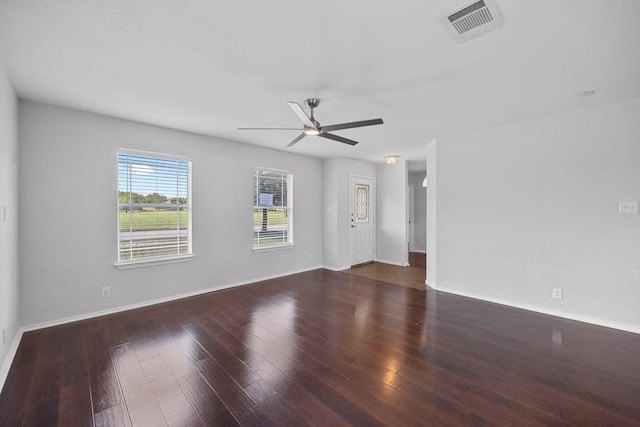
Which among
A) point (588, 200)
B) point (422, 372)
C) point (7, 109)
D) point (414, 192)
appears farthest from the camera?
point (414, 192)

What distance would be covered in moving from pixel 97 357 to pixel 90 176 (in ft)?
7.01

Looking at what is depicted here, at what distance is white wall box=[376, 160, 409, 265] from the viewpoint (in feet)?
21.4

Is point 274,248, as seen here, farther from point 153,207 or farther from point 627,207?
point 627,207

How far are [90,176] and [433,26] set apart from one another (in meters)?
3.99

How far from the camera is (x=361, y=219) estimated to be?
676 cm

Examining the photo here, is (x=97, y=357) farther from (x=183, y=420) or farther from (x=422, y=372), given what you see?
(x=422, y=372)

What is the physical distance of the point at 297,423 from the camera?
1728mm

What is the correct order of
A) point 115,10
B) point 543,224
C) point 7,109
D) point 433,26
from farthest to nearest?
point 543,224 → point 7,109 → point 433,26 → point 115,10

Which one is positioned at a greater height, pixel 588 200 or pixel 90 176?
pixel 90 176

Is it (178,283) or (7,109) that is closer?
(7,109)

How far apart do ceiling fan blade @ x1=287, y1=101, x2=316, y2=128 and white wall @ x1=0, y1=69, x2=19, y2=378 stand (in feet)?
7.86

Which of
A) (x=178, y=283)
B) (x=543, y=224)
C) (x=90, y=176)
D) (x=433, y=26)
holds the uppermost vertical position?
(x=433, y=26)

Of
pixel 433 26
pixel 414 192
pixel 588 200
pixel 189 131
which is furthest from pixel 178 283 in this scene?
pixel 414 192

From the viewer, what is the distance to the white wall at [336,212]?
602 centimetres
